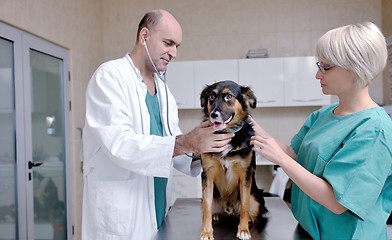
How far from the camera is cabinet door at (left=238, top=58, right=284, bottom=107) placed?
422cm

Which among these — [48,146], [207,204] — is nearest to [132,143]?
[207,204]

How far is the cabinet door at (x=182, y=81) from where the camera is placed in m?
4.34

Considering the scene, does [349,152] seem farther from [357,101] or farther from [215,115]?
[215,115]

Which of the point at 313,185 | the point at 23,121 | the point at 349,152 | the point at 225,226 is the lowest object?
the point at 225,226

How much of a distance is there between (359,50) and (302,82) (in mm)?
3343

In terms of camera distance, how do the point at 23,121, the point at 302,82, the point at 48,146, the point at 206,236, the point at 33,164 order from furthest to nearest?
1. the point at 302,82
2. the point at 48,146
3. the point at 33,164
4. the point at 23,121
5. the point at 206,236

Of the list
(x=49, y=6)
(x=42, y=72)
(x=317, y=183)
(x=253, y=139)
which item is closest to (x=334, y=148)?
(x=317, y=183)

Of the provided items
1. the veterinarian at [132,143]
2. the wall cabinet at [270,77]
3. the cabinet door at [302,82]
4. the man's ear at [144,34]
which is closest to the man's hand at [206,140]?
the veterinarian at [132,143]

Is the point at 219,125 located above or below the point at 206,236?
above

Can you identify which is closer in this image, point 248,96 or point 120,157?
point 120,157

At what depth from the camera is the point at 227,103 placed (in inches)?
50.1

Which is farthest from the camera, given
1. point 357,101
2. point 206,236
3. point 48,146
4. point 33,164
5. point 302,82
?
point 302,82

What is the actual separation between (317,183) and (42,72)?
3.19m

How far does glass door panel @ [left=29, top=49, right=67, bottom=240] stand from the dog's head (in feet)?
8.07
